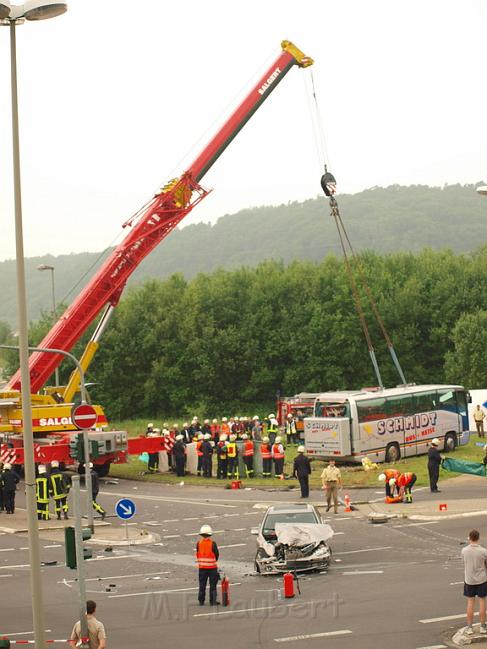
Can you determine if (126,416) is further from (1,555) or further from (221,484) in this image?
(1,555)

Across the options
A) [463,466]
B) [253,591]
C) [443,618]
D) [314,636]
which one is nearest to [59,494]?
[253,591]

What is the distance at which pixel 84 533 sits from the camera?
49.5 ft

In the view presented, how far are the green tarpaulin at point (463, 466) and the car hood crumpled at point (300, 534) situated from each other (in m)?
14.9

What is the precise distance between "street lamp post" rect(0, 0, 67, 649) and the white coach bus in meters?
25.3

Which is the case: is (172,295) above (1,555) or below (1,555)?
above

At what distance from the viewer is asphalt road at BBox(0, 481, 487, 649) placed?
16125 millimetres

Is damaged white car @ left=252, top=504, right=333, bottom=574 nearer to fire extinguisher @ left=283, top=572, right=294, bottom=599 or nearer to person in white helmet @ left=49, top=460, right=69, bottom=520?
fire extinguisher @ left=283, top=572, right=294, bottom=599

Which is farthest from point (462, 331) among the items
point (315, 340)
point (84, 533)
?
point (84, 533)

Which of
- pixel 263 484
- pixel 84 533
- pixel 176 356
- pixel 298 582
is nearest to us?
pixel 84 533

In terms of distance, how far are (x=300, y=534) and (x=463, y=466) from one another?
50.6 ft

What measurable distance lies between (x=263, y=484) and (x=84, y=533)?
69.4 feet

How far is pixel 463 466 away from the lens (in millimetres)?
35344

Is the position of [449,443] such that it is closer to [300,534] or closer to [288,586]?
[300,534]

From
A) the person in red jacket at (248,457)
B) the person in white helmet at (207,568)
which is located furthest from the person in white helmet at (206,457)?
the person in white helmet at (207,568)
